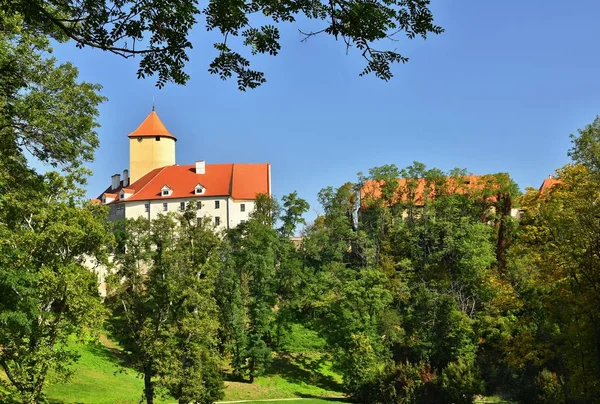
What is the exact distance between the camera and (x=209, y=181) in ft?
197

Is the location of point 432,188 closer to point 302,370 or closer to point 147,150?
point 302,370

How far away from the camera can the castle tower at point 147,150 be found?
64125 millimetres

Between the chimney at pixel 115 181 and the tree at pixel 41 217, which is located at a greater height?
the chimney at pixel 115 181

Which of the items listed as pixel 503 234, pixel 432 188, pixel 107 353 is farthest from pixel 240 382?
pixel 432 188

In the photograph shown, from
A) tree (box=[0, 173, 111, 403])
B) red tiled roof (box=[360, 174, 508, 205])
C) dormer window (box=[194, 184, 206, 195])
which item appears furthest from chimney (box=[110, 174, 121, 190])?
tree (box=[0, 173, 111, 403])

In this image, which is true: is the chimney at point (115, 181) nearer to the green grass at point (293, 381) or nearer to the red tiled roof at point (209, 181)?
the red tiled roof at point (209, 181)

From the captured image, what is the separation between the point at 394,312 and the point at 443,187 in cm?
1532

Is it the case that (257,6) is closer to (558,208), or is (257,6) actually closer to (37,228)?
(558,208)

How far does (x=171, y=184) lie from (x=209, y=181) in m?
3.95

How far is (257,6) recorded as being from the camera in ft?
14.0

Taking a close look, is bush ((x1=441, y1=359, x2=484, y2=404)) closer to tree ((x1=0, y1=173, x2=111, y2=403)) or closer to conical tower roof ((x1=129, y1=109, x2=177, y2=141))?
tree ((x1=0, y1=173, x2=111, y2=403))

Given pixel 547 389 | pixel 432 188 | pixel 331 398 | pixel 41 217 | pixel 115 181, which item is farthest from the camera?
pixel 115 181

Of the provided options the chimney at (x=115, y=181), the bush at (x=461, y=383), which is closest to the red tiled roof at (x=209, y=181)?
the chimney at (x=115, y=181)

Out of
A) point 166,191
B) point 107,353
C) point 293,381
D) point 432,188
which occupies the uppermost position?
point 166,191
